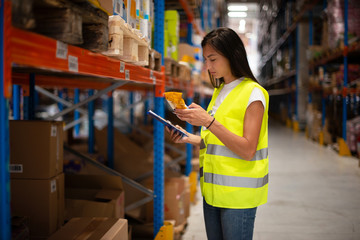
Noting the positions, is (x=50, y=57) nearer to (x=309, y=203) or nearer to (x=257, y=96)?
(x=257, y=96)

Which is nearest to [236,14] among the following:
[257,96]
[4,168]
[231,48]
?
[231,48]

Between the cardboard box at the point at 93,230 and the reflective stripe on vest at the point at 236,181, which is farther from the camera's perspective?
the cardboard box at the point at 93,230

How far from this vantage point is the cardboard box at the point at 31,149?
75.8 inches

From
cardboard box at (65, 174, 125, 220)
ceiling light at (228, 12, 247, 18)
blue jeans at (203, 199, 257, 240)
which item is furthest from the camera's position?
ceiling light at (228, 12, 247, 18)

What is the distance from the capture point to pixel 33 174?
1941 millimetres

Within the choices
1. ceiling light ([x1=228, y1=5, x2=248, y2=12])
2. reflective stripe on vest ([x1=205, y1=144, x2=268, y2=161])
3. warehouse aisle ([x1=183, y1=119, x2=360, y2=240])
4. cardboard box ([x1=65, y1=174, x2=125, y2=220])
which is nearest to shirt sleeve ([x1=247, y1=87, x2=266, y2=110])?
reflective stripe on vest ([x1=205, y1=144, x2=268, y2=161])

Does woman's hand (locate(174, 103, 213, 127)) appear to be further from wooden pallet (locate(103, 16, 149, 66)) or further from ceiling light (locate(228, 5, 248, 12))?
ceiling light (locate(228, 5, 248, 12))

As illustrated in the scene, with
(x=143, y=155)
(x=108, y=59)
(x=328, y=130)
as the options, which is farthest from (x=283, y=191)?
(x=328, y=130)

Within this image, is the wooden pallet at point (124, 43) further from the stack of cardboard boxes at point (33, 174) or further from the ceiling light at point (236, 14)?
the ceiling light at point (236, 14)

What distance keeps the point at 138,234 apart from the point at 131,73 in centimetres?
181

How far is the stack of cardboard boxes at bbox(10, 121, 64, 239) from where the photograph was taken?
1928 millimetres

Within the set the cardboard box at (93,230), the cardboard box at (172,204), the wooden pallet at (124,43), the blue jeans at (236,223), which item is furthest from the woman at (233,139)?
the cardboard box at (172,204)

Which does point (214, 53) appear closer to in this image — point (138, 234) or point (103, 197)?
point (103, 197)

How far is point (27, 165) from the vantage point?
1.94 m
